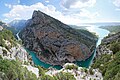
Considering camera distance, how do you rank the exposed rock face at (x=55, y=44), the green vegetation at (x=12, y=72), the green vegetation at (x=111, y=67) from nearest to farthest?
the green vegetation at (x=12, y=72) < the green vegetation at (x=111, y=67) < the exposed rock face at (x=55, y=44)

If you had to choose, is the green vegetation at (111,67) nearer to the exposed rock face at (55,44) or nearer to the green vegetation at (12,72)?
the green vegetation at (12,72)

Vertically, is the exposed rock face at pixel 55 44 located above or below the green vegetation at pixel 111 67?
above

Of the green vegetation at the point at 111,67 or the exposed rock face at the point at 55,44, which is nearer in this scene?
the green vegetation at the point at 111,67

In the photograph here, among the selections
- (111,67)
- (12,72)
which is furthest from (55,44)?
(12,72)

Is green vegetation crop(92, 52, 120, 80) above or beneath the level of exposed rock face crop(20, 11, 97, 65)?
beneath

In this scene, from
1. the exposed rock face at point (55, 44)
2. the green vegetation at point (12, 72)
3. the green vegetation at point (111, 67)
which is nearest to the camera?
the green vegetation at point (12, 72)

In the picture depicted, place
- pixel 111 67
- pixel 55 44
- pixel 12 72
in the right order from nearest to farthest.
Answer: pixel 12 72 < pixel 111 67 < pixel 55 44

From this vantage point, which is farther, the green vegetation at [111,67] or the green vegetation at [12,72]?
the green vegetation at [111,67]

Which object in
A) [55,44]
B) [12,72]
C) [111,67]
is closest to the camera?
[12,72]

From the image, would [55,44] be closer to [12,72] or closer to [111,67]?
[111,67]

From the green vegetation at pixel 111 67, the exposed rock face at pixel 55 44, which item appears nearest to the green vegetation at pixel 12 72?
the green vegetation at pixel 111 67

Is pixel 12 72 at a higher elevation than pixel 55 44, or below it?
below

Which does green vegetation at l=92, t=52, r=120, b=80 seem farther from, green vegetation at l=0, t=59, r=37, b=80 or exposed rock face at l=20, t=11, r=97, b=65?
exposed rock face at l=20, t=11, r=97, b=65

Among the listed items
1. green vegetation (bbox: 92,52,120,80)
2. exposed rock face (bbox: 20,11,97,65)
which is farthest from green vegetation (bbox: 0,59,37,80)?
exposed rock face (bbox: 20,11,97,65)
